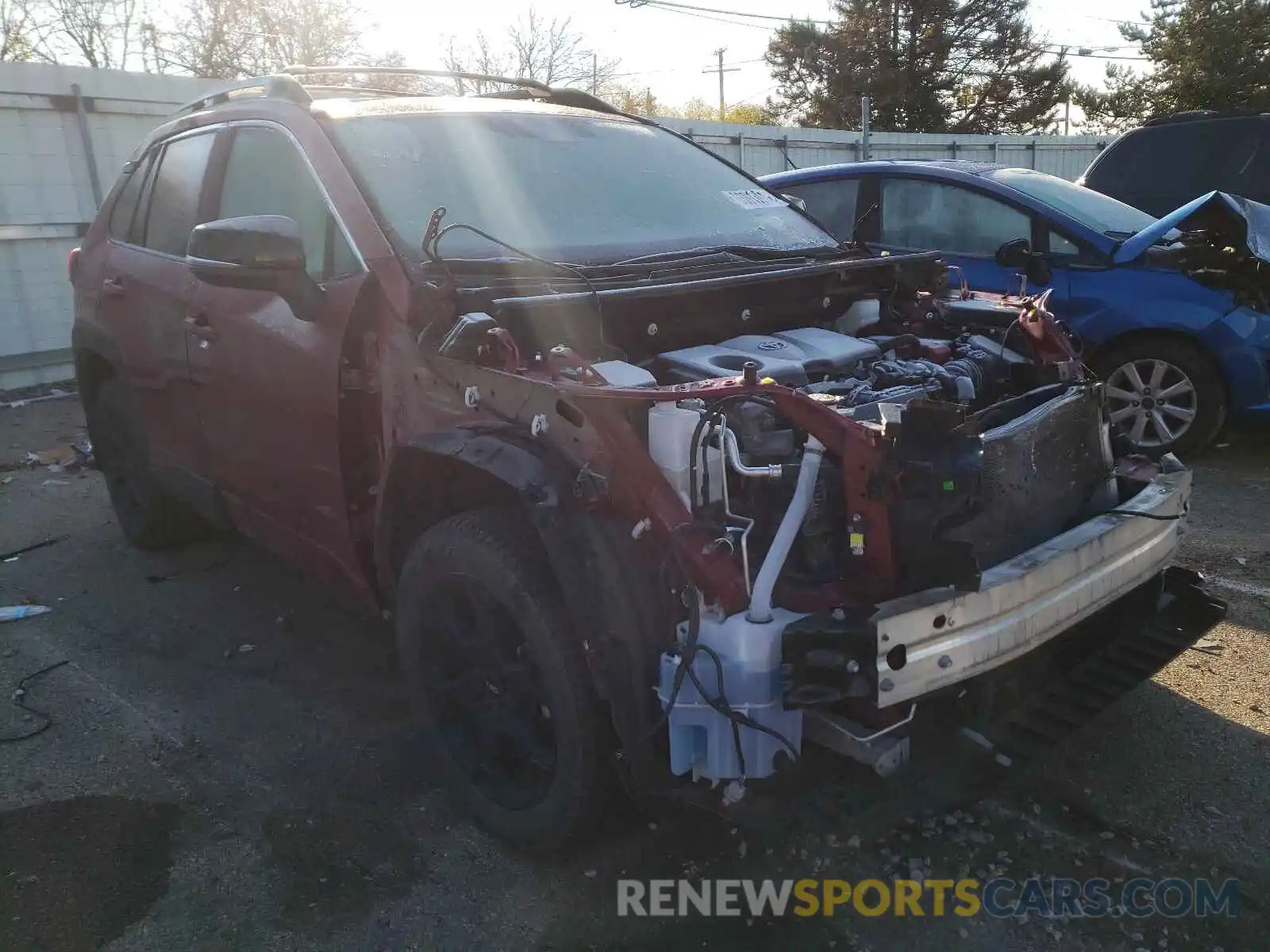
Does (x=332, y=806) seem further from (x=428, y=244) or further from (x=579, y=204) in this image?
(x=579, y=204)

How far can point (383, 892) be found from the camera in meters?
2.63

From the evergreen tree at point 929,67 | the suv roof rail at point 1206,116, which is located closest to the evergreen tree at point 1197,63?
the evergreen tree at point 929,67

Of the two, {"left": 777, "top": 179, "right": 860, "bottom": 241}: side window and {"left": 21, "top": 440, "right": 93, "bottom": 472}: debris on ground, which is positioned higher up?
{"left": 777, "top": 179, "right": 860, "bottom": 241}: side window

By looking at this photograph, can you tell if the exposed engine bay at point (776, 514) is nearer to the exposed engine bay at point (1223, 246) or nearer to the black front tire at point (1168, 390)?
the exposed engine bay at point (1223, 246)

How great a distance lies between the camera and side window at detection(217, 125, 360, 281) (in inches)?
125

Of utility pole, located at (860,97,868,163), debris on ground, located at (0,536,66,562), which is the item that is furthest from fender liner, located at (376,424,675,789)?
utility pole, located at (860,97,868,163)

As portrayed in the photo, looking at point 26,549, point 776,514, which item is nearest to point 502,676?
point 776,514

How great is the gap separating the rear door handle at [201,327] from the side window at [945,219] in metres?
4.62

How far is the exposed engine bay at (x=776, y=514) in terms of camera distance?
215cm

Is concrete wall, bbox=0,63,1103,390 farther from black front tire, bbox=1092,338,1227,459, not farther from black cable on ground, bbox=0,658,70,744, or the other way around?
black front tire, bbox=1092,338,1227,459

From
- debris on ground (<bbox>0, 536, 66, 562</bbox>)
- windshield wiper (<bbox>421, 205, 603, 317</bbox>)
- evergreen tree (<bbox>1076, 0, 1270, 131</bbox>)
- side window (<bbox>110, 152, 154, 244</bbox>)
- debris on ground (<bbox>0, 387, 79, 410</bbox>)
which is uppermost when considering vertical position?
evergreen tree (<bbox>1076, 0, 1270, 131</bbox>)

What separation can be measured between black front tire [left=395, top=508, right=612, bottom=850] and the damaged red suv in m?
0.01

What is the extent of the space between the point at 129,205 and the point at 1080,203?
18.0 feet

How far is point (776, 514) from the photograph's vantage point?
2.36 metres
